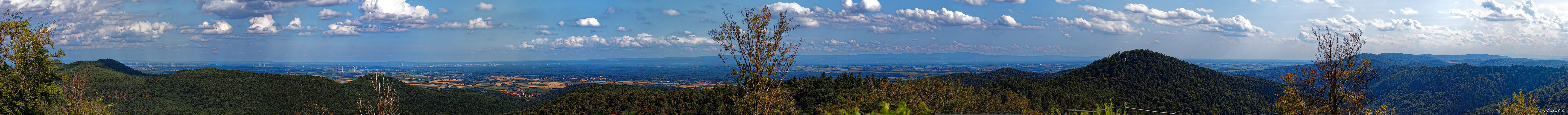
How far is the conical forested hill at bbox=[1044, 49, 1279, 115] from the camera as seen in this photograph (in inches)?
4540

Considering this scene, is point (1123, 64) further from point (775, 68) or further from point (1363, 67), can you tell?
point (775, 68)

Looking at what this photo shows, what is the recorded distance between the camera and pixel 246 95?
107 metres

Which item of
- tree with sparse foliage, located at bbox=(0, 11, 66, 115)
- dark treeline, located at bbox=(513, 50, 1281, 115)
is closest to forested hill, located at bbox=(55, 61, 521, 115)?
dark treeline, located at bbox=(513, 50, 1281, 115)

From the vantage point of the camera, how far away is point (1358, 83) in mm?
28922

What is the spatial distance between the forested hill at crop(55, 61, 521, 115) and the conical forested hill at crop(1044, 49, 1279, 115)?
303ft

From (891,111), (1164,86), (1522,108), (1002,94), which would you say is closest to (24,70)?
(891,111)

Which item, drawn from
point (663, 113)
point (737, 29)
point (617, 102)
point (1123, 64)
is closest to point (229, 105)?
point (617, 102)

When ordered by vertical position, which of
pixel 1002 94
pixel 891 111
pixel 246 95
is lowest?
pixel 246 95

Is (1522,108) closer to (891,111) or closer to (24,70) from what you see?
(891,111)

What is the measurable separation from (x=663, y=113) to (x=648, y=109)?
5.42 meters

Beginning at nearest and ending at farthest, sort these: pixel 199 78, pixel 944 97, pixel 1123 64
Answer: pixel 944 97 → pixel 199 78 → pixel 1123 64

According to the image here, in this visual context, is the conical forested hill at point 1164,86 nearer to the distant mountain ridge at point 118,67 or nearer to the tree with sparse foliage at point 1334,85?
the tree with sparse foliage at point 1334,85

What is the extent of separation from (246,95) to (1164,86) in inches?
5622

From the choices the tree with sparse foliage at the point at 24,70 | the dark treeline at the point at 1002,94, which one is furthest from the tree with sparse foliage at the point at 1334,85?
the tree with sparse foliage at the point at 24,70
